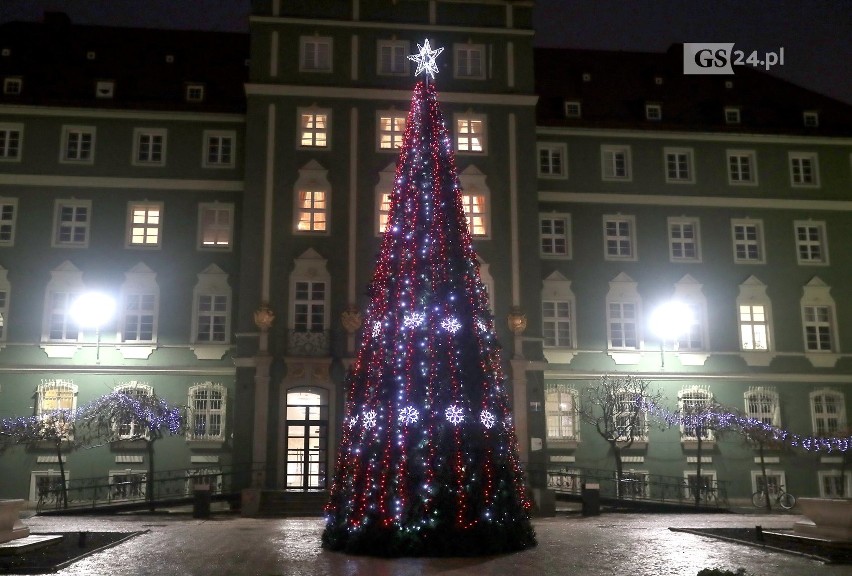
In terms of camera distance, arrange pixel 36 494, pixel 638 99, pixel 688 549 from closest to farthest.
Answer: pixel 688 549, pixel 36 494, pixel 638 99

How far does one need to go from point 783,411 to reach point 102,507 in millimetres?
24926

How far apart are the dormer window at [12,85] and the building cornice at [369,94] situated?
9.50 m

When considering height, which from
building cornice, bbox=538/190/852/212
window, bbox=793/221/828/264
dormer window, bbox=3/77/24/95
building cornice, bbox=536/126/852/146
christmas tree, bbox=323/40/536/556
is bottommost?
christmas tree, bbox=323/40/536/556

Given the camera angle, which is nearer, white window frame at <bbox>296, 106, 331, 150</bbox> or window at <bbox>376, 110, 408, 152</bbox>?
white window frame at <bbox>296, 106, 331, 150</bbox>

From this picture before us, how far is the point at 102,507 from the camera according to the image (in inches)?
1170

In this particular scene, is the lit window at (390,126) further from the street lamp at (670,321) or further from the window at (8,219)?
the window at (8,219)

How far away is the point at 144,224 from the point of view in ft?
117

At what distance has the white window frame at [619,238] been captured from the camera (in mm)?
37250

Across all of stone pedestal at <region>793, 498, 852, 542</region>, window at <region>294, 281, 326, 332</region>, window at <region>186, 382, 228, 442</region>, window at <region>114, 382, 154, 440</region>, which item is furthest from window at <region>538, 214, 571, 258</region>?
stone pedestal at <region>793, 498, 852, 542</region>

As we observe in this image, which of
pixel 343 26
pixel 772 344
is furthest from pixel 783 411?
pixel 343 26

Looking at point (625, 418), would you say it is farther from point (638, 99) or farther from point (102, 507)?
point (102, 507)

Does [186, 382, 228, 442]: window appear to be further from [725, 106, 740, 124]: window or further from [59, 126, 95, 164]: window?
[725, 106, 740, 124]: window

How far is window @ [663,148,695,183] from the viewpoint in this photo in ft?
125

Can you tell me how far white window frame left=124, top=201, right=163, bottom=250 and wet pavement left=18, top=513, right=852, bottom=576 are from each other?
1292 cm
